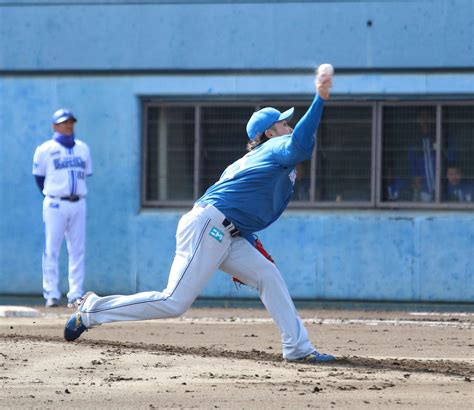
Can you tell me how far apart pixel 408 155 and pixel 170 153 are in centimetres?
322

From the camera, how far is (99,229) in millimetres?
17609

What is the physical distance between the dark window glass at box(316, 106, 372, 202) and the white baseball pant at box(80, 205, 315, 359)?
7297 millimetres

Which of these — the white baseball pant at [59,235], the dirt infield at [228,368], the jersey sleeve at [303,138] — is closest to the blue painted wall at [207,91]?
the white baseball pant at [59,235]

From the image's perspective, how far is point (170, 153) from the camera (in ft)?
58.3

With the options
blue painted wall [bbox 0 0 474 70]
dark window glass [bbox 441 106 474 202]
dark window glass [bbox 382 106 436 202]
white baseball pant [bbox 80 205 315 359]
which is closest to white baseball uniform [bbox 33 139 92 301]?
blue painted wall [bbox 0 0 474 70]

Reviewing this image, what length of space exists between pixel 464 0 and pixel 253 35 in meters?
2.75

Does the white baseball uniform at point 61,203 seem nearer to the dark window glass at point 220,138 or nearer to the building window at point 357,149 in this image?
the building window at point 357,149

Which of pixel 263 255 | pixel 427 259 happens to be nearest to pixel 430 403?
pixel 263 255

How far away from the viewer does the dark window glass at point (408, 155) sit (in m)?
17.0

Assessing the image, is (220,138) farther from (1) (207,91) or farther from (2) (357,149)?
(2) (357,149)

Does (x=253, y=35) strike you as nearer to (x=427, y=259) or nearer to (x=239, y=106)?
(x=239, y=106)

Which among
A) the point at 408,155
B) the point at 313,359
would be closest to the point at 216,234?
the point at 313,359

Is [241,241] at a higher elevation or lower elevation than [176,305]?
higher

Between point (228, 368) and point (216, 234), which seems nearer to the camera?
point (228, 368)
